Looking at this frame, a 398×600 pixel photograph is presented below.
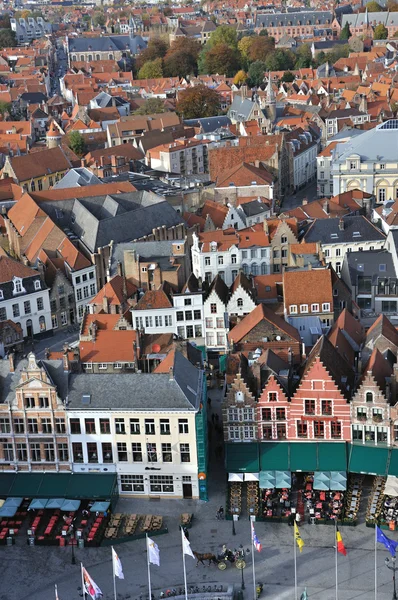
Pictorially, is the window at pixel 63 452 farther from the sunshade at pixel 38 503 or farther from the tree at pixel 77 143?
the tree at pixel 77 143

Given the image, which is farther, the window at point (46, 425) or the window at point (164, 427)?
the window at point (46, 425)

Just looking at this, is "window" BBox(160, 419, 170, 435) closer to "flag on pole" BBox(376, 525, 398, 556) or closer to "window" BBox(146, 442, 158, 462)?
"window" BBox(146, 442, 158, 462)

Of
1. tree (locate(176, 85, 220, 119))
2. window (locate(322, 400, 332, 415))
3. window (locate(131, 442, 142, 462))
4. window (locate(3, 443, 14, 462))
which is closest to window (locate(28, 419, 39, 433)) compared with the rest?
window (locate(3, 443, 14, 462))

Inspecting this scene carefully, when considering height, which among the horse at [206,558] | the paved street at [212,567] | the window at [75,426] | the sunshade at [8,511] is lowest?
the paved street at [212,567]

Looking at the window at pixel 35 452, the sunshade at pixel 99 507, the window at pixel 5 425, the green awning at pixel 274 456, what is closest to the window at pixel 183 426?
the green awning at pixel 274 456

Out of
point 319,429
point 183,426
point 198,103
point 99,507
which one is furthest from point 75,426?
point 198,103

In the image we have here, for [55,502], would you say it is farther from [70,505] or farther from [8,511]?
[8,511]
